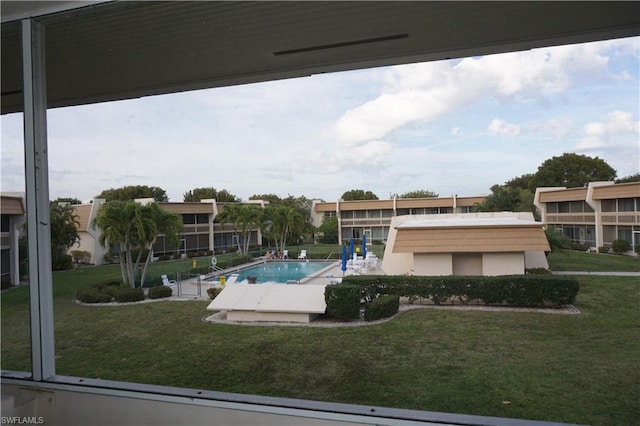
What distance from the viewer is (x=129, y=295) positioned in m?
7.17

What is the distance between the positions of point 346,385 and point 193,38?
3599 mm

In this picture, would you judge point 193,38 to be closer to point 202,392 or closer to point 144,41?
point 144,41

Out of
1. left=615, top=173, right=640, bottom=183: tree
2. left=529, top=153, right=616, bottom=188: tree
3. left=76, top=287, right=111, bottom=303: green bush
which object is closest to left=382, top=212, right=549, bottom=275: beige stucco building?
left=615, top=173, right=640, bottom=183: tree

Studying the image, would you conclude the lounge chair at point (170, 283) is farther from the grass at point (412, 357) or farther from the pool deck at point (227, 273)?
the grass at point (412, 357)

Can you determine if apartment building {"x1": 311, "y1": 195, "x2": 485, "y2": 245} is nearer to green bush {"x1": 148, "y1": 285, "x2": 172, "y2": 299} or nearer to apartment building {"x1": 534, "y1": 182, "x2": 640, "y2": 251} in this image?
apartment building {"x1": 534, "y1": 182, "x2": 640, "y2": 251}

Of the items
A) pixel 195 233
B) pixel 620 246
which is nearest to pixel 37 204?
pixel 620 246

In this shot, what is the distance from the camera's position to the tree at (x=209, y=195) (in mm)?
12703

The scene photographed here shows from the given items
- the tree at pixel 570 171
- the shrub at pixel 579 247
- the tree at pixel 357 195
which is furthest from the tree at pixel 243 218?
the shrub at pixel 579 247

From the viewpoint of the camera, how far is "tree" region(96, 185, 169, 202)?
37.0 feet

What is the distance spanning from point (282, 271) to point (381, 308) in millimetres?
4724

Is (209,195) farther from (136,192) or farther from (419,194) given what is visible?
(419,194)

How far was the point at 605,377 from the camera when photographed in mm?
4457

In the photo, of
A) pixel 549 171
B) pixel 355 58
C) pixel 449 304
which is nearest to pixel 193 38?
pixel 355 58

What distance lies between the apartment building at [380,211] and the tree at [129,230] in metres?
4.66
